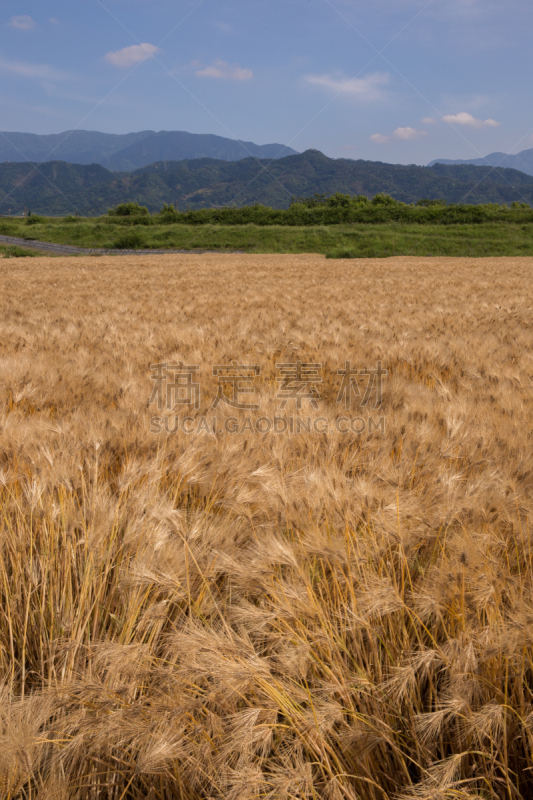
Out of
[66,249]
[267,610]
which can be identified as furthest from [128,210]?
[267,610]

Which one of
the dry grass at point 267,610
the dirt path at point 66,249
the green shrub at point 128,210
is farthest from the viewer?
the green shrub at point 128,210

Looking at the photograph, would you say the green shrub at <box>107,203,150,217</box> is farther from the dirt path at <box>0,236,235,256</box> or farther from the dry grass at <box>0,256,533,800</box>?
the dry grass at <box>0,256,533,800</box>

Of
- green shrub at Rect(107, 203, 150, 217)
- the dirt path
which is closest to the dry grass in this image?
the dirt path

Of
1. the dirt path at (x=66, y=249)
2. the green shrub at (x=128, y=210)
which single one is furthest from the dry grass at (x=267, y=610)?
the green shrub at (x=128, y=210)

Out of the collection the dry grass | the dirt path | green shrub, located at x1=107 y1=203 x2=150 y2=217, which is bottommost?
the dry grass

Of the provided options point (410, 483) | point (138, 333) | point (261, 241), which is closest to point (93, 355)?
point (138, 333)

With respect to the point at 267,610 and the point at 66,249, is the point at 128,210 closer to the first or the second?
the point at 66,249

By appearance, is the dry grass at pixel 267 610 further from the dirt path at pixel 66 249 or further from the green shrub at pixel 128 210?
the green shrub at pixel 128 210

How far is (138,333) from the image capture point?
4504 millimetres

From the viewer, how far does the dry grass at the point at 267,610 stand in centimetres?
78

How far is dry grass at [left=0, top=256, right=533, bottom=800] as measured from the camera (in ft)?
2.57

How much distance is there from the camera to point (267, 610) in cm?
107

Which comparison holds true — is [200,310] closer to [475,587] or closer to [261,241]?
[475,587]

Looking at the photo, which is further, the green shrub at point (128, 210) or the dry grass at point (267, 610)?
the green shrub at point (128, 210)
